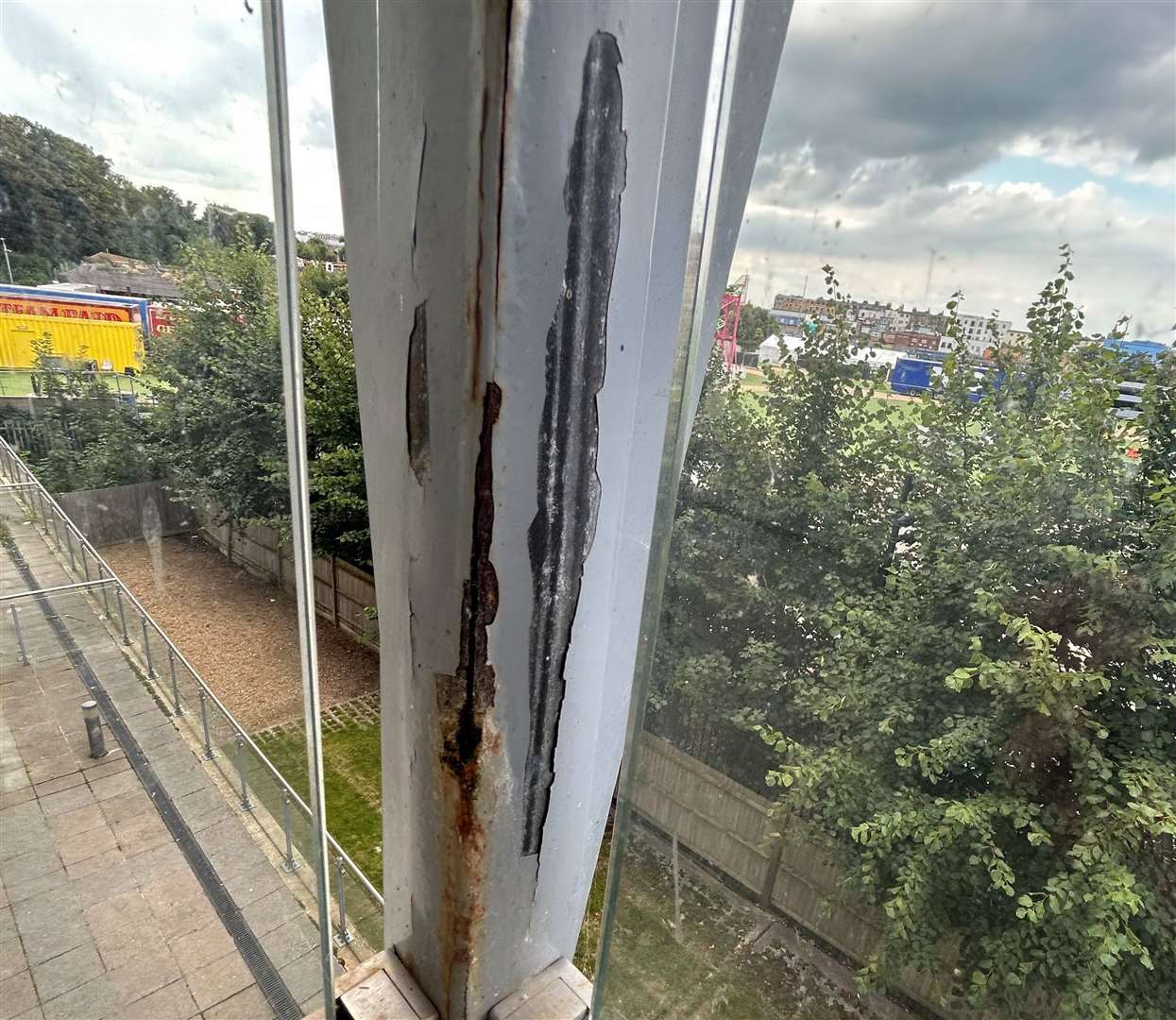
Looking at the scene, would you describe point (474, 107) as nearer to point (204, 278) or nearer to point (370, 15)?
point (370, 15)

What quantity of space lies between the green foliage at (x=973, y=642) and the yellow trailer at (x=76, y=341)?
0.48 m

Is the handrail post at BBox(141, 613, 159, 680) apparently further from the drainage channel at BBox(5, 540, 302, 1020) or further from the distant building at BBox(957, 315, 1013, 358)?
the distant building at BBox(957, 315, 1013, 358)

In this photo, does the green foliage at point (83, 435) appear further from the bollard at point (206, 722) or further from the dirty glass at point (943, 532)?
the dirty glass at point (943, 532)

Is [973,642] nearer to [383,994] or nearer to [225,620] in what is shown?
[383,994]

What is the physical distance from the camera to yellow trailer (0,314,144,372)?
52 cm

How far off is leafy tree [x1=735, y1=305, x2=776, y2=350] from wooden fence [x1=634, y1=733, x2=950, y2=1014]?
0.26 meters

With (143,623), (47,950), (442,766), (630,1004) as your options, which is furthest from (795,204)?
(47,950)

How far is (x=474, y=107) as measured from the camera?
0.26 m

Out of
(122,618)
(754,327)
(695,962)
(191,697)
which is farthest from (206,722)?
(754,327)

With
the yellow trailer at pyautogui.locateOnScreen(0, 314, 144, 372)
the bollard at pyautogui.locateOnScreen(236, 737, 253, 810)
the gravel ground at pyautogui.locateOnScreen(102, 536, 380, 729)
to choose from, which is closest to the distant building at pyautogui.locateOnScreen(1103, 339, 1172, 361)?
the gravel ground at pyautogui.locateOnScreen(102, 536, 380, 729)

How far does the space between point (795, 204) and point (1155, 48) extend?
0.14m

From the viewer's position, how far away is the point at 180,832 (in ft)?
2.96

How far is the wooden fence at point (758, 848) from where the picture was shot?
0.37 metres

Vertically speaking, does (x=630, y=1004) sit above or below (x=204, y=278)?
below
